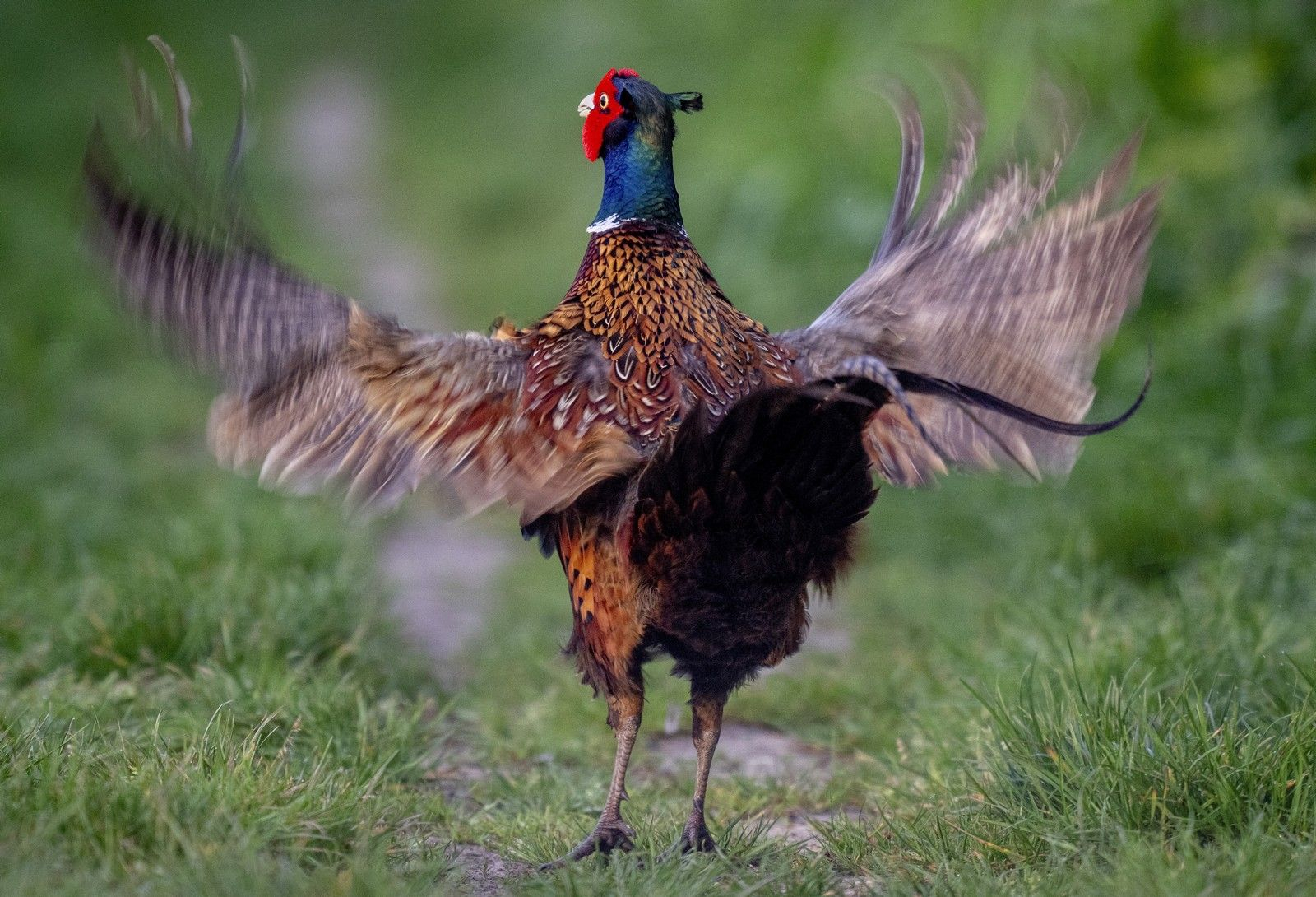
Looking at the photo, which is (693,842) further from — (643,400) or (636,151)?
(636,151)

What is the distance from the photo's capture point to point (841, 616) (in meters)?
4.93

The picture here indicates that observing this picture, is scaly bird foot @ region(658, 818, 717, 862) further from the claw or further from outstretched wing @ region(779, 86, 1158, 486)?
the claw

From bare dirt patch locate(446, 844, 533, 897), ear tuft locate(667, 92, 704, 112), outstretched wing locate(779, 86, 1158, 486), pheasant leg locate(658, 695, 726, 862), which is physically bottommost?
bare dirt patch locate(446, 844, 533, 897)

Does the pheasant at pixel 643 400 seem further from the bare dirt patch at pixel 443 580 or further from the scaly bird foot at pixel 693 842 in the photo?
the bare dirt patch at pixel 443 580

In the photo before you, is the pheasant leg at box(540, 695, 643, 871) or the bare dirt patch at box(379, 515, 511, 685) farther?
the bare dirt patch at box(379, 515, 511, 685)

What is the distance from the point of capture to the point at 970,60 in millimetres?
6934

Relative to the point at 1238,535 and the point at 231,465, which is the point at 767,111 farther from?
the point at 231,465

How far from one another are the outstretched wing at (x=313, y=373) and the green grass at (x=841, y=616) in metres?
0.43

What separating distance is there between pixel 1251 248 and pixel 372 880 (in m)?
4.65

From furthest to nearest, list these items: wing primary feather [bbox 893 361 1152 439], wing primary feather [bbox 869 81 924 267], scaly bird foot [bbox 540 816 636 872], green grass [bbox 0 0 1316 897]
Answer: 1. wing primary feather [bbox 869 81 924 267]
2. scaly bird foot [bbox 540 816 636 872]
3. green grass [bbox 0 0 1316 897]
4. wing primary feather [bbox 893 361 1152 439]

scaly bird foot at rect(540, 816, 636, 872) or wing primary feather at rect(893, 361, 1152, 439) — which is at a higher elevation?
wing primary feather at rect(893, 361, 1152, 439)

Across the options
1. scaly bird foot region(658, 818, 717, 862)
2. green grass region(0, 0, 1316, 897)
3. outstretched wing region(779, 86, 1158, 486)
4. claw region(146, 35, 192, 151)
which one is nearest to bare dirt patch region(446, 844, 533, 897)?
green grass region(0, 0, 1316, 897)

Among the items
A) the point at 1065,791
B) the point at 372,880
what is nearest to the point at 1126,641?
the point at 1065,791

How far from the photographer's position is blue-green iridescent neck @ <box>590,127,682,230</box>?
3174 millimetres
